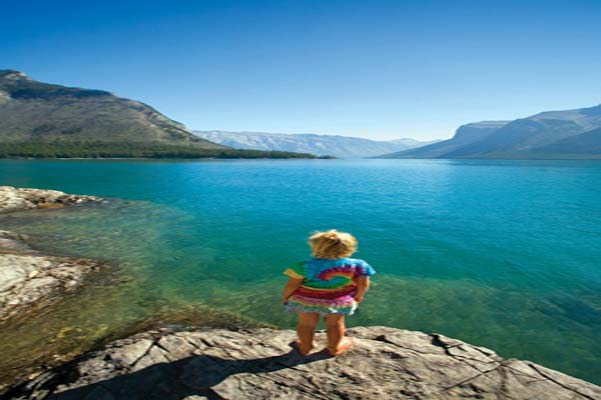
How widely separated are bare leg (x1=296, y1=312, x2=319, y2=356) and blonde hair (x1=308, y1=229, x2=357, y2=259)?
1367mm

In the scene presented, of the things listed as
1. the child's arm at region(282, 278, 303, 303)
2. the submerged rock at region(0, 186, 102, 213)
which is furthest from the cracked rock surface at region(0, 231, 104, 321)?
the submerged rock at region(0, 186, 102, 213)

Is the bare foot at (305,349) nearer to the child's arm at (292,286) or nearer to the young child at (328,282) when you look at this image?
the young child at (328,282)

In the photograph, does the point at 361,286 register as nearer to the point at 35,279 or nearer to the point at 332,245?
the point at 332,245

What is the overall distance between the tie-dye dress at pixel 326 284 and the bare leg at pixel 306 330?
0.20 meters

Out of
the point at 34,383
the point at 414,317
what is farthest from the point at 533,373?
the point at 34,383

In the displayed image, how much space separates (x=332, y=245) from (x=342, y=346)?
250 cm

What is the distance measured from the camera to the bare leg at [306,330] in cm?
616

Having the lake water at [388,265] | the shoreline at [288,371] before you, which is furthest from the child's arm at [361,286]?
the lake water at [388,265]

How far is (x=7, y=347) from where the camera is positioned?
8.24 metres

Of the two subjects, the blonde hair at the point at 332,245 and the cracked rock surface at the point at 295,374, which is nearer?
the cracked rock surface at the point at 295,374

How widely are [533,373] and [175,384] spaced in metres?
6.86

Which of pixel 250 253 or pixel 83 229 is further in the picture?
pixel 83 229

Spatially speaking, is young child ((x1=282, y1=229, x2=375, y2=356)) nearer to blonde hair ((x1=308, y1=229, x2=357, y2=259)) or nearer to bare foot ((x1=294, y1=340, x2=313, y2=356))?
blonde hair ((x1=308, y1=229, x2=357, y2=259))

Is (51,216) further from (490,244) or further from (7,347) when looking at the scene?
(490,244)
